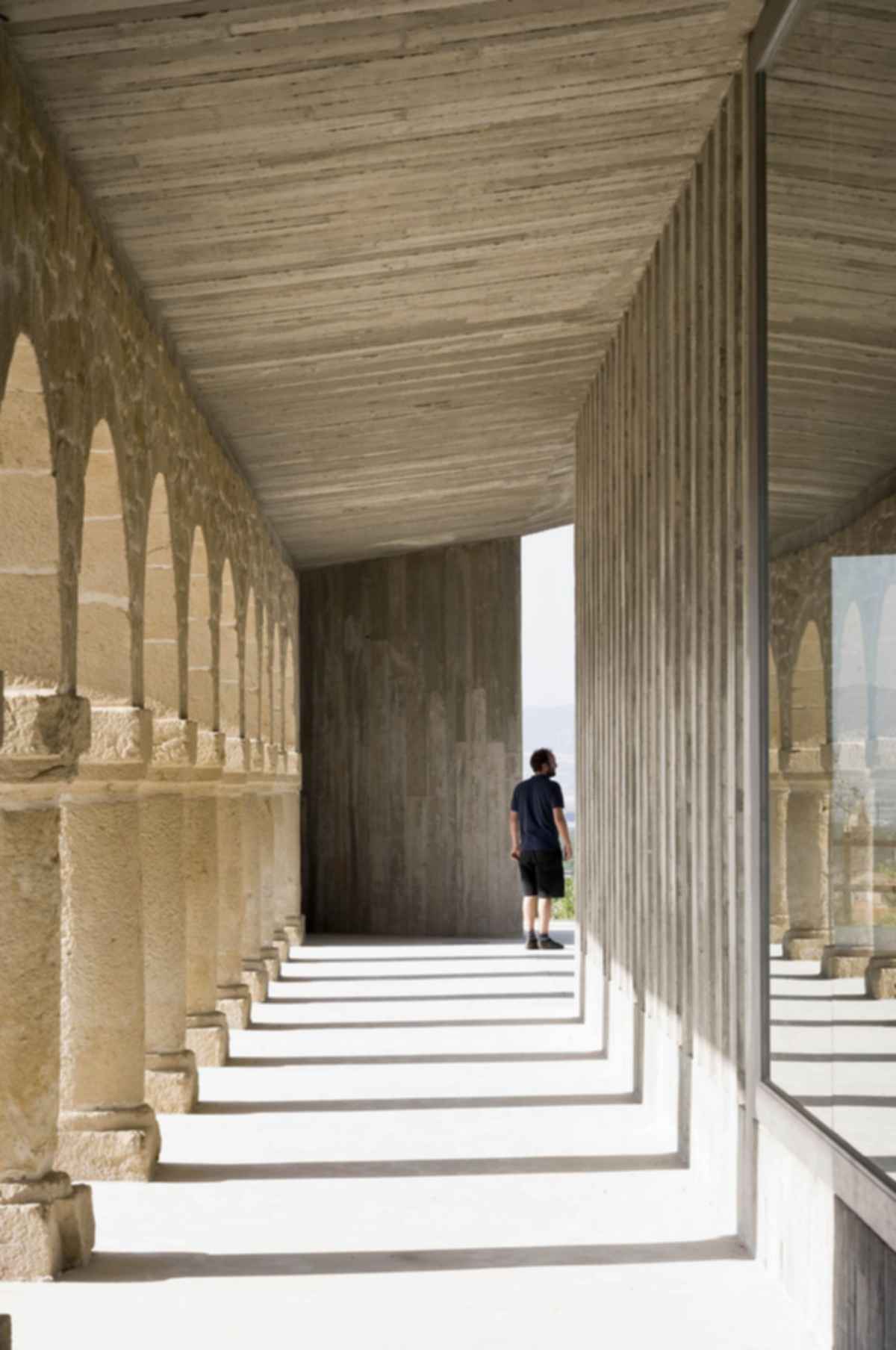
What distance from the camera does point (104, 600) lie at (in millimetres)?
6684

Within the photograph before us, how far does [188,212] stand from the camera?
630cm

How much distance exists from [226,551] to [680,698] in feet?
12.9

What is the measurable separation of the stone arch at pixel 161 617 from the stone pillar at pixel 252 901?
385 cm

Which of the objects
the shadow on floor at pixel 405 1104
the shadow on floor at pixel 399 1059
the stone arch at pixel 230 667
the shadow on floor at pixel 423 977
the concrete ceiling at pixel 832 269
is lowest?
the shadow on floor at pixel 423 977

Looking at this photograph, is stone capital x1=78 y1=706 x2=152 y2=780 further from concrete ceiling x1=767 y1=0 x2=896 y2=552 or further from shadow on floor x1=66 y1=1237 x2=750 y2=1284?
concrete ceiling x1=767 y1=0 x2=896 y2=552

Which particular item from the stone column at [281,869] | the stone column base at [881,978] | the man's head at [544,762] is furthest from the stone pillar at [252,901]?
the stone column base at [881,978]

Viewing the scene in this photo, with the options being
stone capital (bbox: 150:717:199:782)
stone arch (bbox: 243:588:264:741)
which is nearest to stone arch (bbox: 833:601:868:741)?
stone capital (bbox: 150:717:199:782)

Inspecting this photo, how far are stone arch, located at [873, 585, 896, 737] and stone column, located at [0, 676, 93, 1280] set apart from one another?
2.32 metres

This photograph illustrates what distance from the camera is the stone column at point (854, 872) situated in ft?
12.8

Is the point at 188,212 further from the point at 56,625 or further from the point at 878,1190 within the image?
the point at 878,1190

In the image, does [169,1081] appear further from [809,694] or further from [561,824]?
[561,824]

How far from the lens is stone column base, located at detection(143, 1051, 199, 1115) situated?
301 inches

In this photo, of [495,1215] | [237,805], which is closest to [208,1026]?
[237,805]

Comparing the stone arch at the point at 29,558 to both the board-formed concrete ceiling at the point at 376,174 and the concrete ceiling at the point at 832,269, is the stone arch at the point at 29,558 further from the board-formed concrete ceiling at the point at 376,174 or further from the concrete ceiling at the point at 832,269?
the concrete ceiling at the point at 832,269
